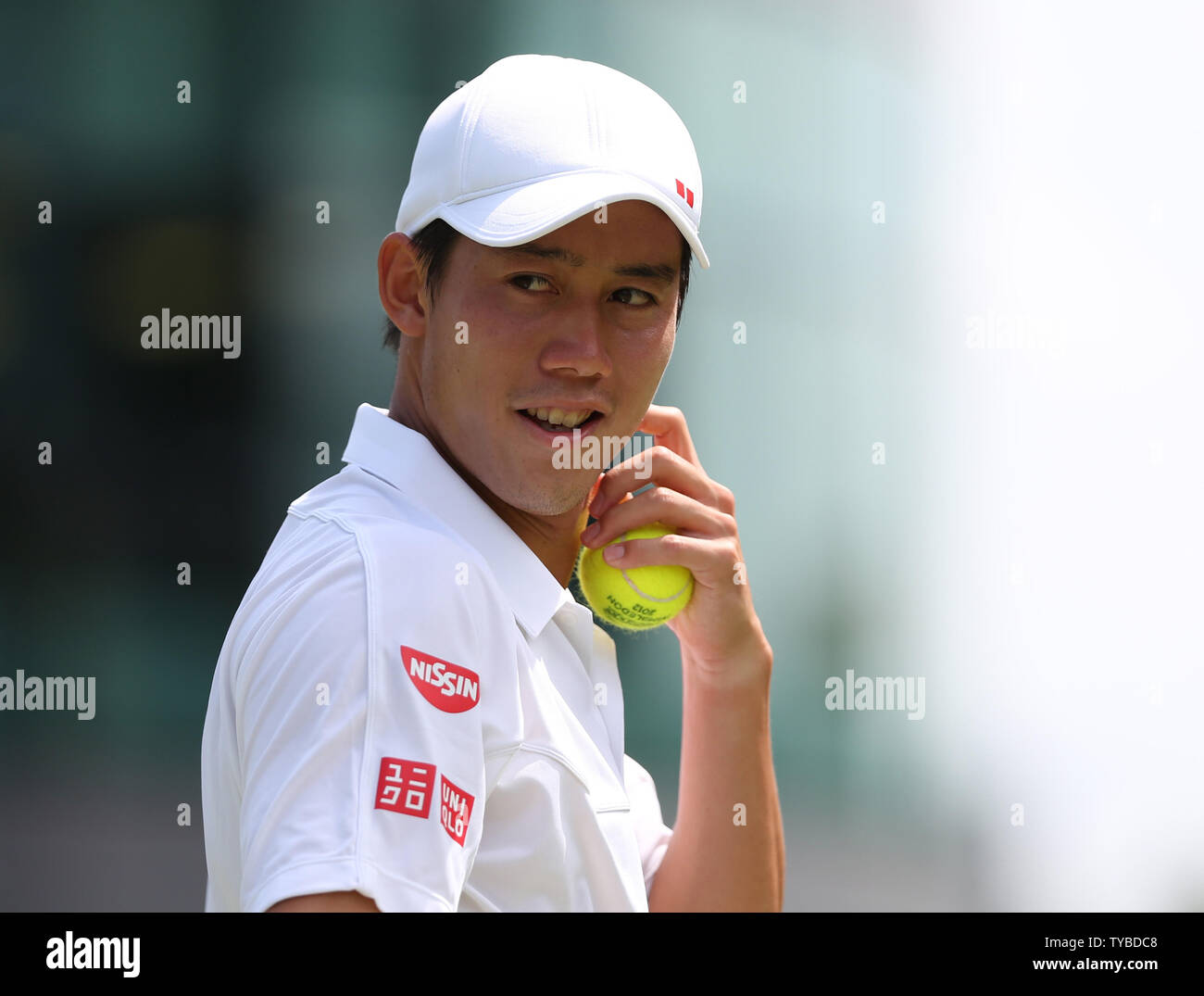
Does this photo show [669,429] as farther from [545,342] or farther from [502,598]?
[502,598]

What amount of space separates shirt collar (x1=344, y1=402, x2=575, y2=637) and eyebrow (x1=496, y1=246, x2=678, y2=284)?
10.6 inches

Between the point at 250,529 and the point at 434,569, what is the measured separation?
3362 millimetres

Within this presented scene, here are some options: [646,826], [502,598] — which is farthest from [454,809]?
[646,826]

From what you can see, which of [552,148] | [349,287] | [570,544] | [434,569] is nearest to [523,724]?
[434,569]

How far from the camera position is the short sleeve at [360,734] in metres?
1.13

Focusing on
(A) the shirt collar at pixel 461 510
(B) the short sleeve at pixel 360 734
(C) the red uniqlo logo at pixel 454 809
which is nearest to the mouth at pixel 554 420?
(A) the shirt collar at pixel 461 510

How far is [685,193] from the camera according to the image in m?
1.59

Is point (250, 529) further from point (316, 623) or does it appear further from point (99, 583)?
point (316, 623)

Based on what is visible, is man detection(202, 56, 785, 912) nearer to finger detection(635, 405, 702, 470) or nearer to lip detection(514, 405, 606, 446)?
lip detection(514, 405, 606, 446)

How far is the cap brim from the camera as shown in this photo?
57.5 inches

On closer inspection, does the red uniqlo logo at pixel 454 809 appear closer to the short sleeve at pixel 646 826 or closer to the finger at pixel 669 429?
the short sleeve at pixel 646 826

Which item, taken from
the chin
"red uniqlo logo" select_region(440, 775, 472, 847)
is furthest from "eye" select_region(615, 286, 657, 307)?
"red uniqlo logo" select_region(440, 775, 472, 847)

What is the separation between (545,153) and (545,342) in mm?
233
